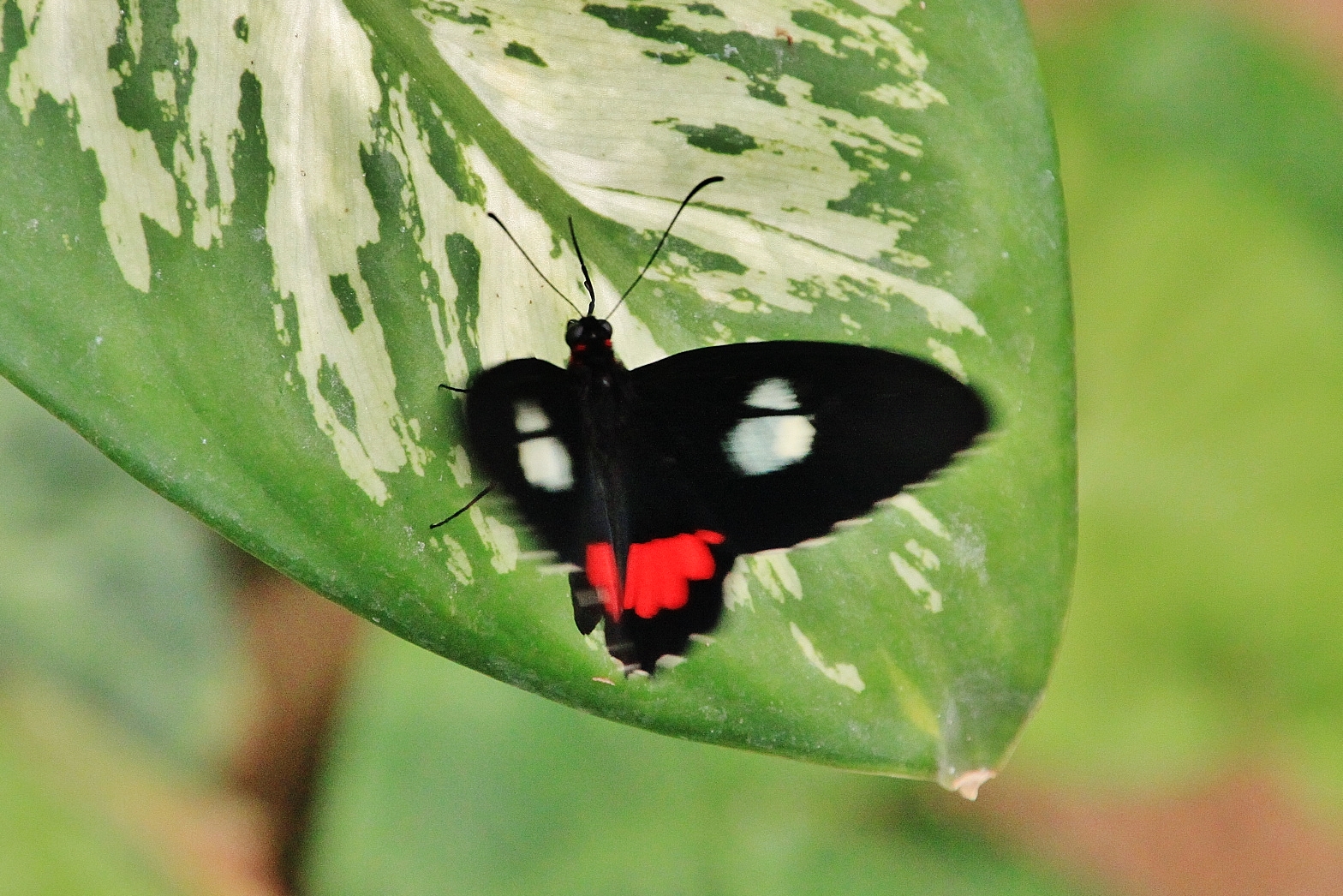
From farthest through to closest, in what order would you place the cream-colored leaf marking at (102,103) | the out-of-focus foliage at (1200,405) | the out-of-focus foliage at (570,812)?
the out-of-focus foliage at (1200,405) < the out-of-focus foliage at (570,812) < the cream-colored leaf marking at (102,103)

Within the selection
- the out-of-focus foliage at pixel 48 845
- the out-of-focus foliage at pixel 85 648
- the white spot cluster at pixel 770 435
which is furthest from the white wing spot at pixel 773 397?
the out-of-focus foliage at pixel 48 845

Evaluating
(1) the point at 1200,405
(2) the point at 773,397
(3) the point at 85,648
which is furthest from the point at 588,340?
(1) the point at 1200,405

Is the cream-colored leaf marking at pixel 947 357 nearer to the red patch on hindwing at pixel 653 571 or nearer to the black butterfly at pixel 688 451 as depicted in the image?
the black butterfly at pixel 688 451

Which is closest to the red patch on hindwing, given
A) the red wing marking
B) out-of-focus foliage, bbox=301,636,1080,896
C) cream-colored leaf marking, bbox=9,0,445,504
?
the red wing marking

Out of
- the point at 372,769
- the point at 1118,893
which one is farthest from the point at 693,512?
A: the point at 1118,893

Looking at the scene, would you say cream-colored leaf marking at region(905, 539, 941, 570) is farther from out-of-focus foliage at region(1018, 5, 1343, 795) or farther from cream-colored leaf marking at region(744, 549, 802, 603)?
out-of-focus foliage at region(1018, 5, 1343, 795)

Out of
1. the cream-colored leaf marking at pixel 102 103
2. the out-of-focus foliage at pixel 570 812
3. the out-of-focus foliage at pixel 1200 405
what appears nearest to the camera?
the cream-colored leaf marking at pixel 102 103
